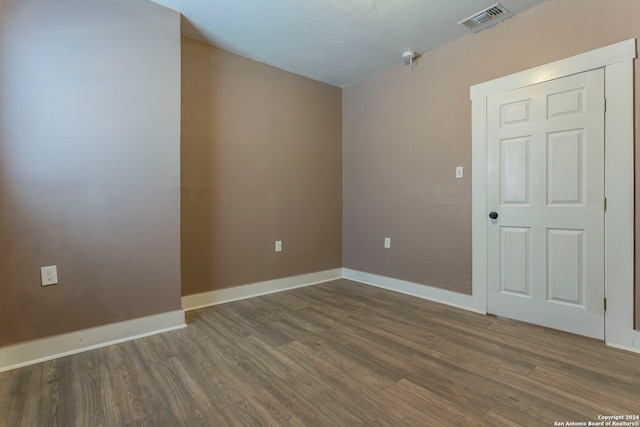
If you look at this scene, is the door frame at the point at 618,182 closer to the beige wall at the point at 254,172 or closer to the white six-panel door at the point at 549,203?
the white six-panel door at the point at 549,203

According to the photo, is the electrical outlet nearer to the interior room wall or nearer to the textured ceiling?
the interior room wall

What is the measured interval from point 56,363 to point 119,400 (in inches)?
28.7

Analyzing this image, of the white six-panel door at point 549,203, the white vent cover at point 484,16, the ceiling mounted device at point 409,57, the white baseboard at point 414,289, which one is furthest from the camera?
the ceiling mounted device at point 409,57

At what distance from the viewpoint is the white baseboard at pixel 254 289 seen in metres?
2.85

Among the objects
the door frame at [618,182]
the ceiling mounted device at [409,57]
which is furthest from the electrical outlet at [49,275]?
the door frame at [618,182]

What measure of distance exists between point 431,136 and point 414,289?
158cm

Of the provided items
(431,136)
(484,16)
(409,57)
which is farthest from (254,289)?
(484,16)

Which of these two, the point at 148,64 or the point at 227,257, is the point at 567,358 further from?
the point at 148,64

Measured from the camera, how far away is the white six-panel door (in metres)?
2.12

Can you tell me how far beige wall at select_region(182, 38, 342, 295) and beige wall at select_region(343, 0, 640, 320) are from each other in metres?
0.35

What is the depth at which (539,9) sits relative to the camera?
2.32m

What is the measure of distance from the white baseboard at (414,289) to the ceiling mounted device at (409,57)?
230 cm

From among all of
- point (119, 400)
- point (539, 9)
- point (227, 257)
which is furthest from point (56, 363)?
point (539, 9)

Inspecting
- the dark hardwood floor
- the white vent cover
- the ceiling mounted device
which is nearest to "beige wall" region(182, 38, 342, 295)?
the dark hardwood floor
